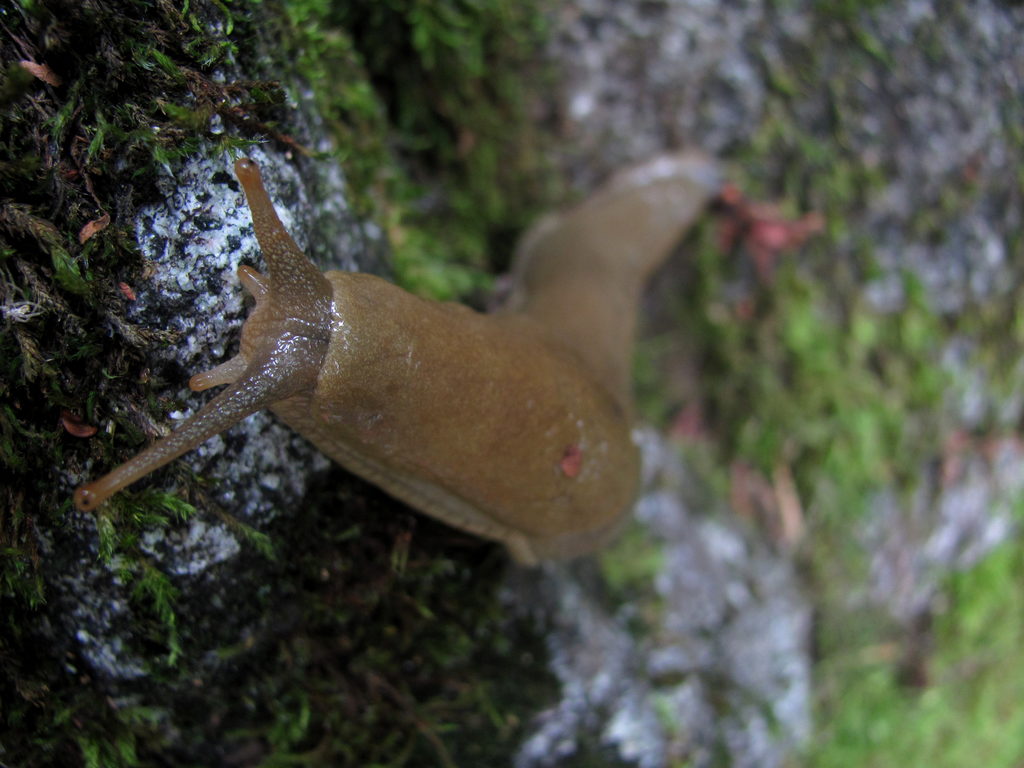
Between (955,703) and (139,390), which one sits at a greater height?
(139,390)

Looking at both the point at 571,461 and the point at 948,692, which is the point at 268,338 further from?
the point at 948,692

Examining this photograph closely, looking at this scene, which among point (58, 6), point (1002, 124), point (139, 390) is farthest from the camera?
point (1002, 124)

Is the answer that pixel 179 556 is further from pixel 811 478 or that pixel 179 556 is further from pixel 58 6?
pixel 811 478

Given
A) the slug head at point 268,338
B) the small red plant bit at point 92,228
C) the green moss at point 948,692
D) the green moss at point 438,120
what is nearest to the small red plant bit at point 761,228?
the green moss at point 438,120

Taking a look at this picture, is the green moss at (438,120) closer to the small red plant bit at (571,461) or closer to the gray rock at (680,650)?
the small red plant bit at (571,461)

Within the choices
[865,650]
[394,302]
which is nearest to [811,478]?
[865,650]

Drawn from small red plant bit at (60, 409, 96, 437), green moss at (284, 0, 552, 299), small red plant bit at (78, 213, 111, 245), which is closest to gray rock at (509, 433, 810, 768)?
green moss at (284, 0, 552, 299)

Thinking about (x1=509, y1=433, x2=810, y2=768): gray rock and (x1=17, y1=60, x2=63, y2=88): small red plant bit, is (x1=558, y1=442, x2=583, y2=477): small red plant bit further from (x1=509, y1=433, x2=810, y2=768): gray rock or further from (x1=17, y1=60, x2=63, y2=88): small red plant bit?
(x1=17, y1=60, x2=63, y2=88): small red plant bit
